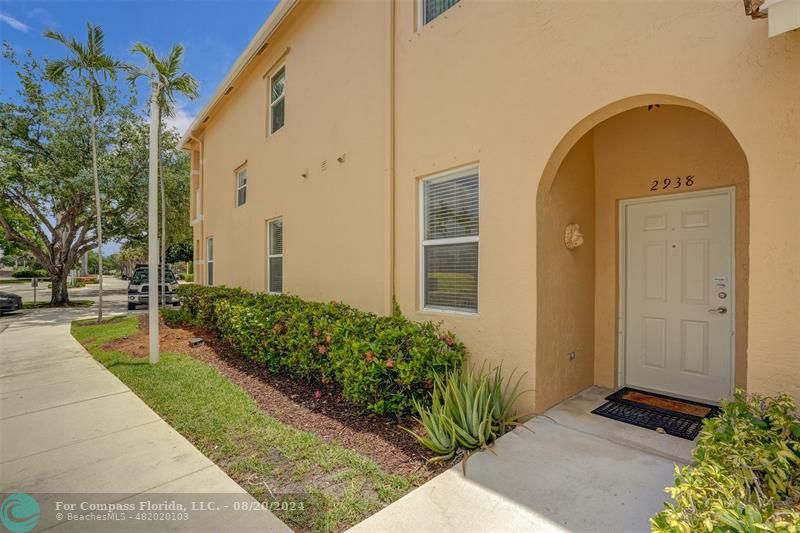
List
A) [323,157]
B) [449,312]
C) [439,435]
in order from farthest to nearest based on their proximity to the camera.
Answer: [323,157] < [449,312] < [439,435]

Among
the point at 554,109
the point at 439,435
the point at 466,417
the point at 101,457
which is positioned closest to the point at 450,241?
the point at 554,109

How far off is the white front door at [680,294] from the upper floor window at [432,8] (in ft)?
11.4

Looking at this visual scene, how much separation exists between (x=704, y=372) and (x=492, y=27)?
456 centimetres

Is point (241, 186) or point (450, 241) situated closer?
point (450, 241)

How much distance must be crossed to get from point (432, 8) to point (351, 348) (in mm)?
4679

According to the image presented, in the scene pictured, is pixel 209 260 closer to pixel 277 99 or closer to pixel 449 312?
pixel 277 99

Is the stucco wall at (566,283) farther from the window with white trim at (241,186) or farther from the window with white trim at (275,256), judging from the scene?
the window with white trim at (241,186)

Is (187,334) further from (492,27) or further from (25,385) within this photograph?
(492,27)

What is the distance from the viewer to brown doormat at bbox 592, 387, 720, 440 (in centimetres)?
376

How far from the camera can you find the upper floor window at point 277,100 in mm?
9109

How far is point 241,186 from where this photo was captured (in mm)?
11406

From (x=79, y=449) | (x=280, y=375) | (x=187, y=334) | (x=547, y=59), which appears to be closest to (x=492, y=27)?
(x=547, y=59)

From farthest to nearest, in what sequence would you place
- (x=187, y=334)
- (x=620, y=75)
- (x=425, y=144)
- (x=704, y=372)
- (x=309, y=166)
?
1. (x=187, y=334)
2. (x=309, y=166)
3. (x=425, y=144)
4. (x=704, y=372)
5. (x=620, y=75)

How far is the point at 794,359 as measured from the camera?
2596 mm
